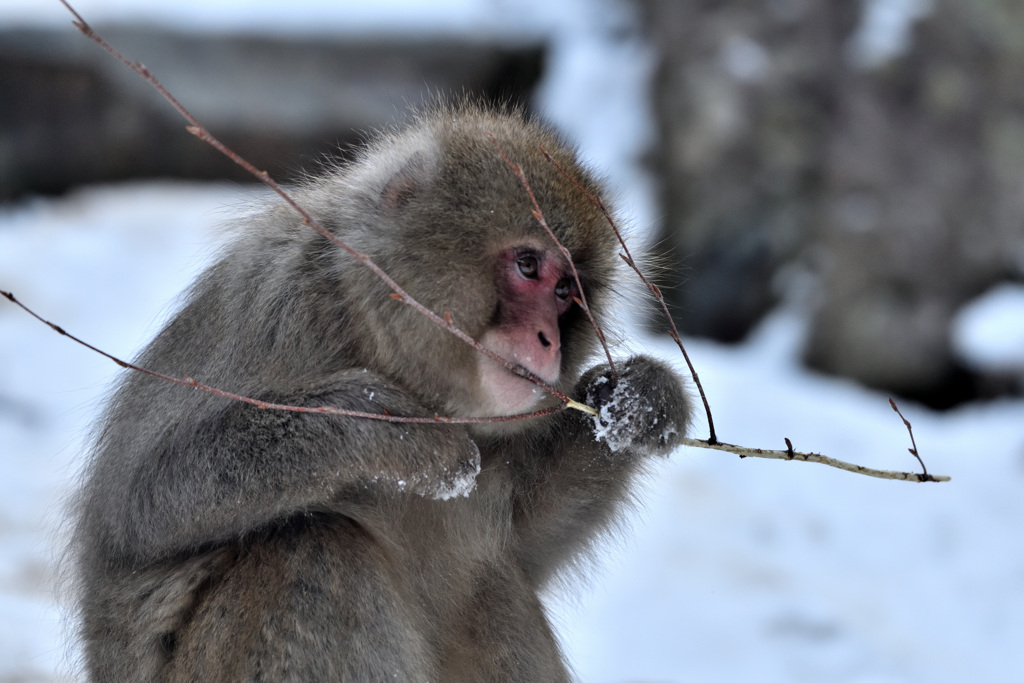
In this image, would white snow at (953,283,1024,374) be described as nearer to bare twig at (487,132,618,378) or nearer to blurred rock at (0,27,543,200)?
blurred rock at (0,27,543,200)

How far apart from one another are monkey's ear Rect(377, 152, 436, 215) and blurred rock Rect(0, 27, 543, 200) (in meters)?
5.09

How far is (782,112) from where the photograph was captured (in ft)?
24.1

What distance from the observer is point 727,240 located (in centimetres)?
740

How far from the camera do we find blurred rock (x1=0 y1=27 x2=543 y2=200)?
7.73 m

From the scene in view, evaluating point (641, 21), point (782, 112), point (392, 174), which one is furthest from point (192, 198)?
point (392, 174)

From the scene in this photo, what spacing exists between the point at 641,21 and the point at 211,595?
6.88 metres

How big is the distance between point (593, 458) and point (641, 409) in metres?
0.31

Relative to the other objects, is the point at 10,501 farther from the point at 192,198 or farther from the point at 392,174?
the point at 192,198

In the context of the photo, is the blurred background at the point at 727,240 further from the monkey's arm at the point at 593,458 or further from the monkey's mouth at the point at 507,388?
the monkey's mouth at the point at 507,388

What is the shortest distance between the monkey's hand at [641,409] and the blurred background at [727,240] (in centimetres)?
189

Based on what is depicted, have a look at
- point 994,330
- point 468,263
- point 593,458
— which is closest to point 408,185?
point 468,263

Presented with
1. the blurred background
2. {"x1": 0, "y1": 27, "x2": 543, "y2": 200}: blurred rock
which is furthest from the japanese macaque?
{"x1": 0, "y1": 27, "x2": 543, "y2": 200}: blurred rock

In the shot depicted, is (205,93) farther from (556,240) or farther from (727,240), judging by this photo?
(556,240)

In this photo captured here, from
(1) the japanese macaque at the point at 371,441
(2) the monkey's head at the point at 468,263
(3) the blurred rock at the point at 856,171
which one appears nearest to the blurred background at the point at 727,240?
(3) the blurred rock at the point at 856,171
